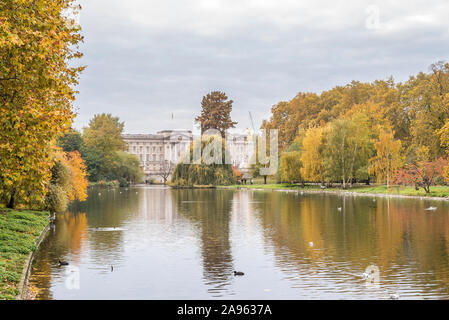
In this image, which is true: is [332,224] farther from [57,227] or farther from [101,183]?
[101,183]

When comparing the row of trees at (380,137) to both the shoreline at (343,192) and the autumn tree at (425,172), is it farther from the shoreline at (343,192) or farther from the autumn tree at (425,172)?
the shoreline at (343,192)

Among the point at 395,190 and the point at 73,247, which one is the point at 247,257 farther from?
the point at 395,190

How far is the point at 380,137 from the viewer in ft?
189

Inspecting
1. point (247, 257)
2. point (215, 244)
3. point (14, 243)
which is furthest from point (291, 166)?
point (14, 243)

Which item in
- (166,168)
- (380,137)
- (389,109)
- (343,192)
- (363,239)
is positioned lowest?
(363,239)

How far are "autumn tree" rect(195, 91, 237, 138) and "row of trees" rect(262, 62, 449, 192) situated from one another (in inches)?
800

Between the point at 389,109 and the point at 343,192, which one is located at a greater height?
the point at 389,109

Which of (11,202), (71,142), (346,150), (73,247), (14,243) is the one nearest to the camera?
(14,243)

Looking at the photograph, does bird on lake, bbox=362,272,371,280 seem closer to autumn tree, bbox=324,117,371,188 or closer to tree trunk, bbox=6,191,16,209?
tree trunk, bbox=6,191,16,209

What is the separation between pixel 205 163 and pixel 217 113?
20922mm

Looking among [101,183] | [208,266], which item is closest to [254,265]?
[208,266]

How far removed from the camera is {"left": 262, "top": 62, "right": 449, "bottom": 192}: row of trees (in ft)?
168

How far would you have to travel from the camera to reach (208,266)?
1714 centimetres
